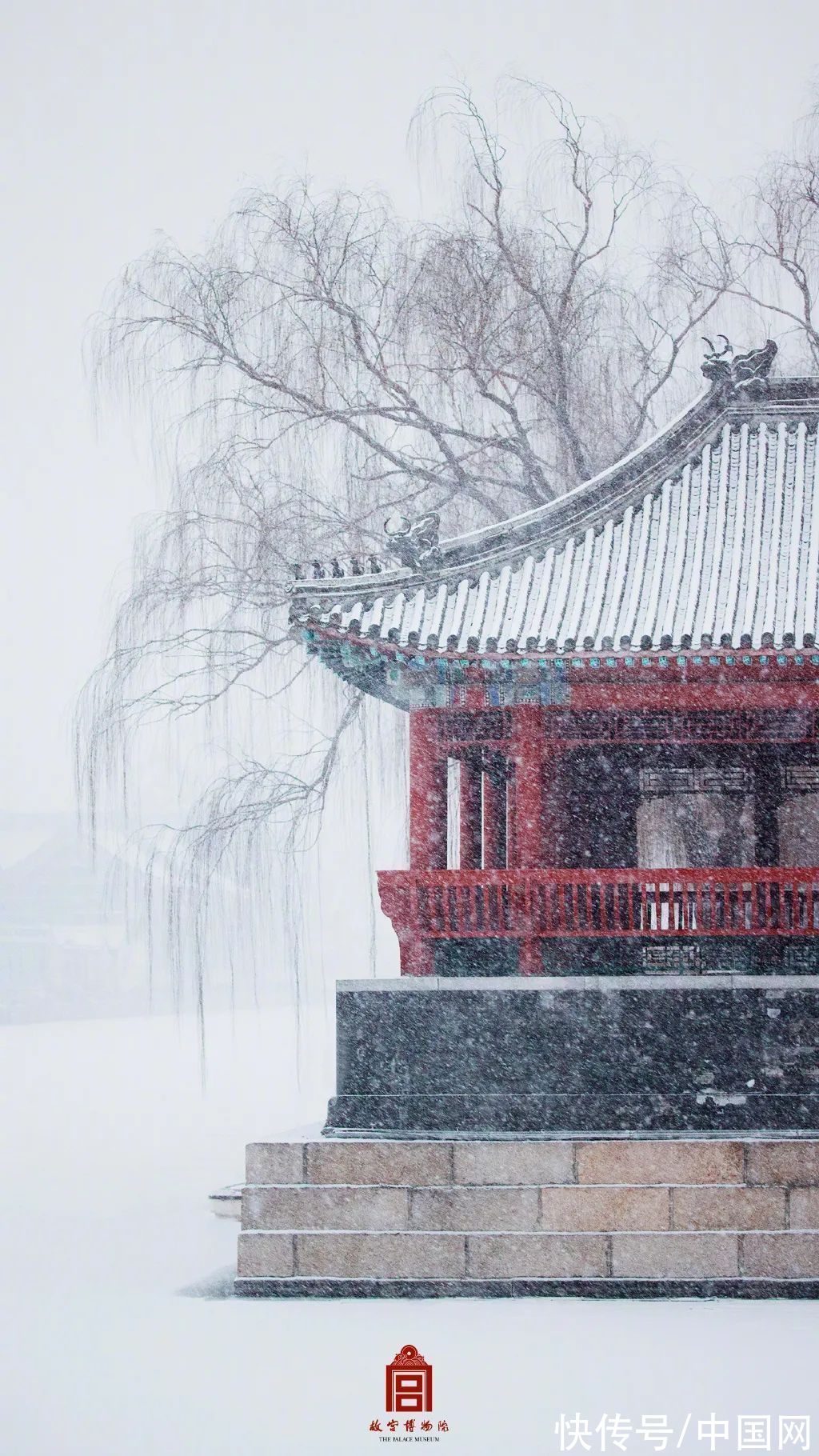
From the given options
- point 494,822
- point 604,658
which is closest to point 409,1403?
point 604,658

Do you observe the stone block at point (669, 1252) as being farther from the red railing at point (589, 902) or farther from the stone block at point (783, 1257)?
the red railing at point (589, 902)

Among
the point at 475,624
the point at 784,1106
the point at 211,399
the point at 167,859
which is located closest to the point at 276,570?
the point at 211,399

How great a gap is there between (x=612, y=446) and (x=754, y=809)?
508 centimetres

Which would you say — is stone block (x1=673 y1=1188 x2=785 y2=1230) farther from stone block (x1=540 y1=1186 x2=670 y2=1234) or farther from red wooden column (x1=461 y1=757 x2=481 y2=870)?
red wooden column (x1=461 y1=757 x2=481 y2=870)

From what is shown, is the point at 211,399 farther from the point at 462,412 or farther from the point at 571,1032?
the point at 571,1032

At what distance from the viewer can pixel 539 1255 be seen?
9922mm

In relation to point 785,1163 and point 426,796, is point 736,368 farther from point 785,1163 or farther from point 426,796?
point 785,1163

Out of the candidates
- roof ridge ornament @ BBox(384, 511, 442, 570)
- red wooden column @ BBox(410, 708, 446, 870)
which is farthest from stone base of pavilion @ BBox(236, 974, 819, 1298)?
roof ridge ornament @ BBox(384, 511, 442, 570)

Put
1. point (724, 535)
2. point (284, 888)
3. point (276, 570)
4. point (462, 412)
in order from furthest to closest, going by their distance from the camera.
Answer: point (462, 412), point (276, 570), point (284, 888), point (724, 535)

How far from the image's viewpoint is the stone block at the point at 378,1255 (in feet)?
32.6

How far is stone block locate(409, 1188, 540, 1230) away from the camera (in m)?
9.99

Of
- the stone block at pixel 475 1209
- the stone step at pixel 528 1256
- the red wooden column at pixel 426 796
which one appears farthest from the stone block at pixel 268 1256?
the red wooden column at pixel 426 796

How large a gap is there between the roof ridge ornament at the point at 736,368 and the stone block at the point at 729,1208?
5.60 meters

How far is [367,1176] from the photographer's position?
397 inches
